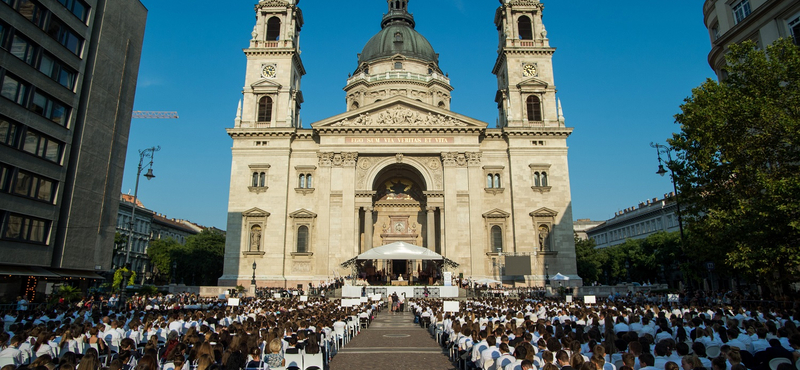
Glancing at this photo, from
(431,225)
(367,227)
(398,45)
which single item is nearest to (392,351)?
(367,227)

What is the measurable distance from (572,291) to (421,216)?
17366 mm

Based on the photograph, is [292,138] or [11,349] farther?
[292,138]

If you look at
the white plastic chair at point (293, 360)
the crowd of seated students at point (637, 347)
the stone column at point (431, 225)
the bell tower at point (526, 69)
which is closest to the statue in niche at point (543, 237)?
the stone column at point (431, 225)

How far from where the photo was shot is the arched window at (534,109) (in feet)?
162

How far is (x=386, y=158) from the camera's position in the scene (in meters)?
47.7

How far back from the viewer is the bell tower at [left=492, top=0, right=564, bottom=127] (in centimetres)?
4897

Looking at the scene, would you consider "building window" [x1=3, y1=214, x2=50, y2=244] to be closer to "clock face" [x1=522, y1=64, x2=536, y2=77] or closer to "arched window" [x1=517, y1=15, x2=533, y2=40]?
"clock face" [x1=522, y1=64, x2=536, y2=77]

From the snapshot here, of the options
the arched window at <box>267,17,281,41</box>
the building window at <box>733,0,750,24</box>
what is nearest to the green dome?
the arched window at <box>267,17,281,41</box>

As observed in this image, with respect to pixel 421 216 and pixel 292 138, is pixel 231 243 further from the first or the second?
pixel 421 216

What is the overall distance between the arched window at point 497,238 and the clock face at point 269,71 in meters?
26.6

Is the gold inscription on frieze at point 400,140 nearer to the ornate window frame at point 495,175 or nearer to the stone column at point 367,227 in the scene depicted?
the ornate window frame at point 495,175

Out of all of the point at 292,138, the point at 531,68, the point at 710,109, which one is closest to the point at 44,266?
the point at 292,138

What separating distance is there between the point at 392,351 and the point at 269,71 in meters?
40.5

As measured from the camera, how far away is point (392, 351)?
15.6 meters
